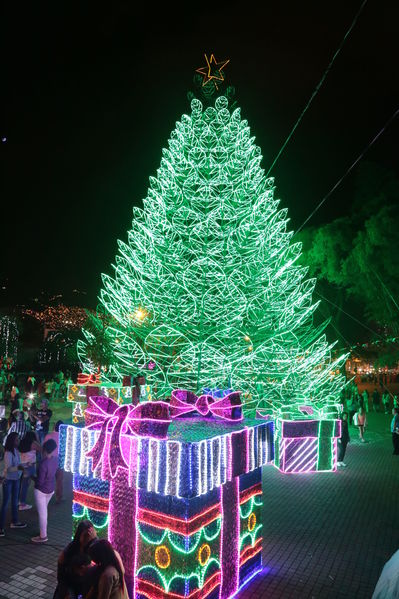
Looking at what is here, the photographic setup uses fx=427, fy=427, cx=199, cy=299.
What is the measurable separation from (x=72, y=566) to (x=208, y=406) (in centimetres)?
297

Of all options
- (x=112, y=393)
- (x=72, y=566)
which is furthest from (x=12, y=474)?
(x=112, y=393)

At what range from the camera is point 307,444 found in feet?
36.5

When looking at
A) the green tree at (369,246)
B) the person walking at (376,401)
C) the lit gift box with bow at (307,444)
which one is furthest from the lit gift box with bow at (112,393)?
the person walking at (376,401)

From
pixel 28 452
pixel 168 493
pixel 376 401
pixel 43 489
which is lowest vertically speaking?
pixel 376 401

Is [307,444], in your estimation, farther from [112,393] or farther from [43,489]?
[43,489]

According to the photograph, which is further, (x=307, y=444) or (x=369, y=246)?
(x=369, y=246)

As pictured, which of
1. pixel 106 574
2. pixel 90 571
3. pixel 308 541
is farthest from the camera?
pixel 308 541

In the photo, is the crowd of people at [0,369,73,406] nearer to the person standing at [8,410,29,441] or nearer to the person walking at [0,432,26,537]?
the person standing at [8,410,29,441]

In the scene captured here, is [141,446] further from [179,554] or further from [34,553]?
[34,553]

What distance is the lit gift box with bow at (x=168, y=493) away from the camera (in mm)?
4508

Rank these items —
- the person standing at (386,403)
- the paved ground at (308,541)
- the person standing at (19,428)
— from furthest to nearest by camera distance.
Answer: the person standing at (386,403)
the person standing at (19,428)
the paved ground at (308,541)

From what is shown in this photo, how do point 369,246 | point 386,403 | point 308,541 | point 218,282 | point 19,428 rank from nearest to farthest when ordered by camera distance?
1. point 308,541
2. point 19,428
3. point 218,282
4. point 369,246
5. point 386,403

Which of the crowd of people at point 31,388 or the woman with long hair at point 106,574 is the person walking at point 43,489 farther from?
the crowd of people at point 31,388

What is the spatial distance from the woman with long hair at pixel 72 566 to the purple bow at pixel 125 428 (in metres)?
0.81
